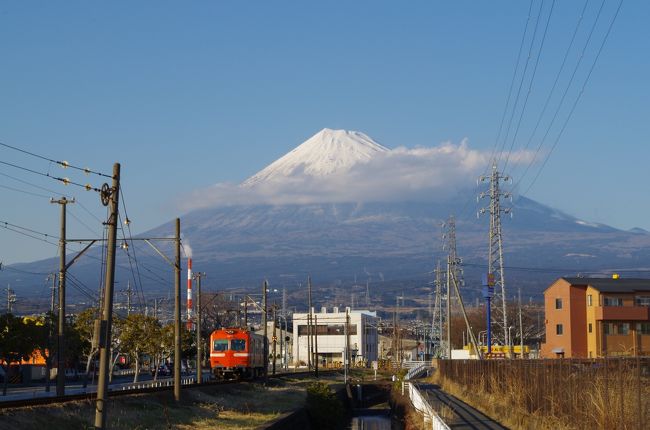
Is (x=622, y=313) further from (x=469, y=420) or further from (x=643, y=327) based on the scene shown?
(x=469, y=420)


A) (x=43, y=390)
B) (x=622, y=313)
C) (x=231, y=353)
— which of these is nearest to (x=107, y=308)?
(x=43, y=390)

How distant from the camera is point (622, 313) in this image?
2832 inches

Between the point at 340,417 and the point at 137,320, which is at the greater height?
the point at 137,320

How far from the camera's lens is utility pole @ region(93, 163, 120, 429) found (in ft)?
74.0

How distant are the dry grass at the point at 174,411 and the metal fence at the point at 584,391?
29.6 ft

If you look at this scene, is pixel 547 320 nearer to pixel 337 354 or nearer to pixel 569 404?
pixel 569 404

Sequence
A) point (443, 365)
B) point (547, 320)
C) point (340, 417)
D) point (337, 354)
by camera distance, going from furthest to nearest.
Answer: point (337, 354) < point (547, 320) < point (443, 365) < point (340, 417)

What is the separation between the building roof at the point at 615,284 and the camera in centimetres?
7269

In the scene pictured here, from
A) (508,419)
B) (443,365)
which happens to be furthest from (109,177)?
(443,365)

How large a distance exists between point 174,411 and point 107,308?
13912mm

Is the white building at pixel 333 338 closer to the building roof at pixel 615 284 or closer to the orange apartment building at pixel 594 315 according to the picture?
the orange apartment building at pixel 594 315

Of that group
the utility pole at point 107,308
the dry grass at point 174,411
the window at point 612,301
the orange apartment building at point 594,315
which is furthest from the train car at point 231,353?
the utility pole at point 107,308

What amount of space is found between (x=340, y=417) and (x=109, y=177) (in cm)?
3218

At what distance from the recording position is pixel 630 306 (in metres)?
71.8
